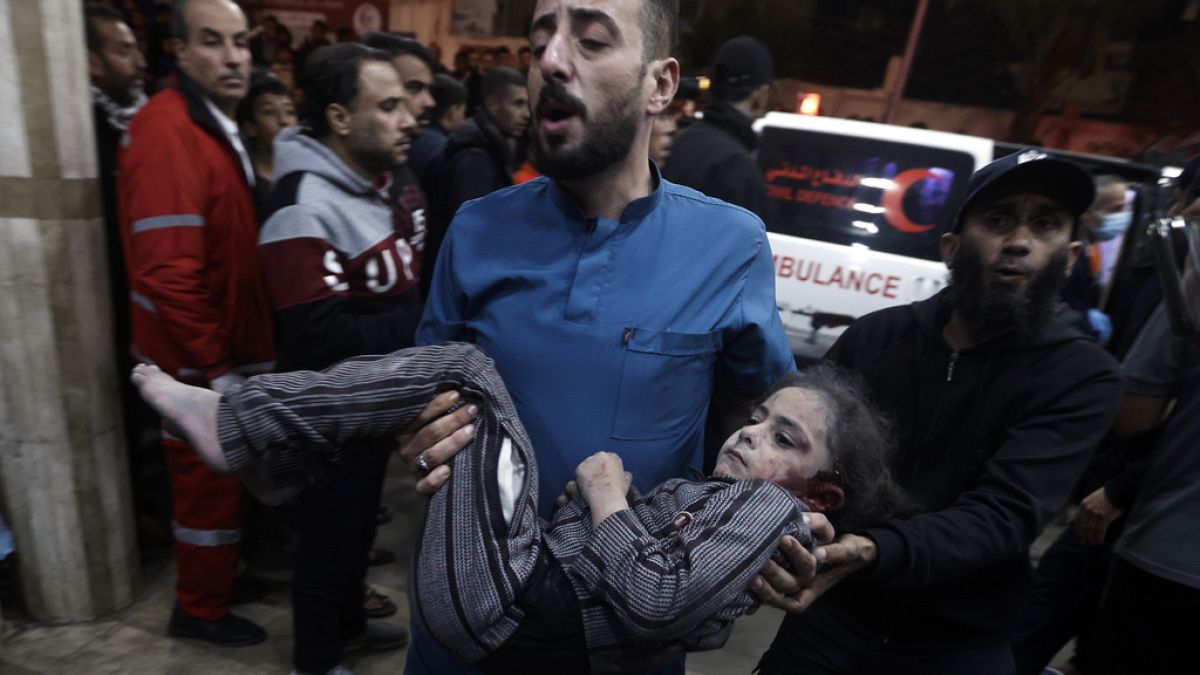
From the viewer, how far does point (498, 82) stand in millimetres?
4191

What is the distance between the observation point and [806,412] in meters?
1.64

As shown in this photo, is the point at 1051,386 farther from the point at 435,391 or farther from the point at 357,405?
the point at 357,405

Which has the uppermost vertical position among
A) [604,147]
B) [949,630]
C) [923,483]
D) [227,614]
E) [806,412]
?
[604,147]

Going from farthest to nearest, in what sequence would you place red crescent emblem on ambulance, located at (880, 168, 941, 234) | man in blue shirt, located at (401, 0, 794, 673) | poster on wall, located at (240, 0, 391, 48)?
poster on wall, located at (240, 0, 391, 48) < red crescent emblem on ambulance, located at (880, 168, 941, 234) < man in blue shirt, located at (401, 0, 794, 673)

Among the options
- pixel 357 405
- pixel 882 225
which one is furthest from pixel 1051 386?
pixel 882 225

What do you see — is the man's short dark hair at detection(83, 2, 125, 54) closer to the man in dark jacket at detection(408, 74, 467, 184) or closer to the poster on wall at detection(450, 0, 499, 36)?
the man in dark jacket at detection(408, 74, 467, 184)

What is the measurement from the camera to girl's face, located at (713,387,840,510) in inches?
64.0

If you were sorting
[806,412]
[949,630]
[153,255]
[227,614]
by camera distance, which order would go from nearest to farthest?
[806,412], [949,630], [153,255], [227,614]

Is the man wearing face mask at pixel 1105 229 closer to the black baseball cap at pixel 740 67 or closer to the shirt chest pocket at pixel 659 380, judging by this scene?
the black baseball cap at pixel 740 67

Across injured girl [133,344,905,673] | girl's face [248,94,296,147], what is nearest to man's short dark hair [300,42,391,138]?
injured girl [133,344,905,673]

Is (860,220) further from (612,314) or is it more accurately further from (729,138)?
(612,314)

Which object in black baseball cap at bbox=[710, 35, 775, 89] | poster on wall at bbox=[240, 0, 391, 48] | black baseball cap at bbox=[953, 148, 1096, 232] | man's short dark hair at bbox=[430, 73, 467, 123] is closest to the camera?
black baseball cap at bbox=[953, 148, 1096, 232]

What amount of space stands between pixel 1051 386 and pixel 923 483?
352 millimetres

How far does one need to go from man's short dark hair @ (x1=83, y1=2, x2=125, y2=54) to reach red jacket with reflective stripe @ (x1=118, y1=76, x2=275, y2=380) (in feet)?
3.45
